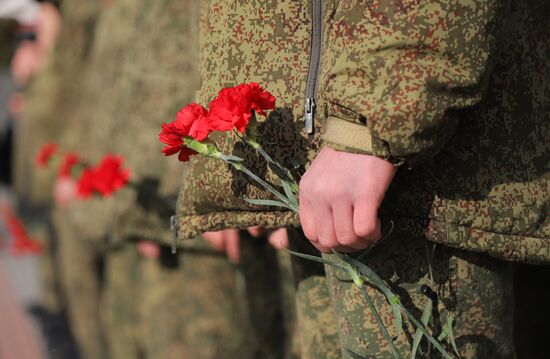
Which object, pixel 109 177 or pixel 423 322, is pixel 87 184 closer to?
pixel 109 177

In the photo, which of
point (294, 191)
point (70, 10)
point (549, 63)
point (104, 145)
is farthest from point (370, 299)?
point (70, 10)

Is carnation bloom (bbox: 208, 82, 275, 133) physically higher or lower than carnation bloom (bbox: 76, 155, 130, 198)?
higher

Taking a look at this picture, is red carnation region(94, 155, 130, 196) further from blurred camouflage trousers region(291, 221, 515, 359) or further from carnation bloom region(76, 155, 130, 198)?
blurred camouflage trousers region(291, 221, 515, 359)

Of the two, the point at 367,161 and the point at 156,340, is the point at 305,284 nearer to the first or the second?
the point at 367,161

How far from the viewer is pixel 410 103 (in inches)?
63.6

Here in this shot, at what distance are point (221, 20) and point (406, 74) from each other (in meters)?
0.49

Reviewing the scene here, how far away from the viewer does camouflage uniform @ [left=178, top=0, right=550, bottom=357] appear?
64.7 inches

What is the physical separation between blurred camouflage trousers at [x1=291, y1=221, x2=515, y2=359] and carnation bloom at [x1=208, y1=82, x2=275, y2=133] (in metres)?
0.32

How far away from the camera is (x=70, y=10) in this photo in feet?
16.5

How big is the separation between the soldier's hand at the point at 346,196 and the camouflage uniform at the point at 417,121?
0.03 m

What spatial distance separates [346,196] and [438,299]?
0.28 m

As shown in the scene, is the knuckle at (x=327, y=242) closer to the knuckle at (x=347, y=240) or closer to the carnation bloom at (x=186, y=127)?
the knuckle at (x=347, y=240)

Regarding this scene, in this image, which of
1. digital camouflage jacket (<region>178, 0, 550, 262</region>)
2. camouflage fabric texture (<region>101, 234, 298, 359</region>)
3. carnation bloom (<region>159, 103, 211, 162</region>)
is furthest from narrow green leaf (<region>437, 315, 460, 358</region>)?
camouflage fabric texture (<region>101, 234, 298, 359</region>)

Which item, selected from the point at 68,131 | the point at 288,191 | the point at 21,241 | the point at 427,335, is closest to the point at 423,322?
the point at 427,335
